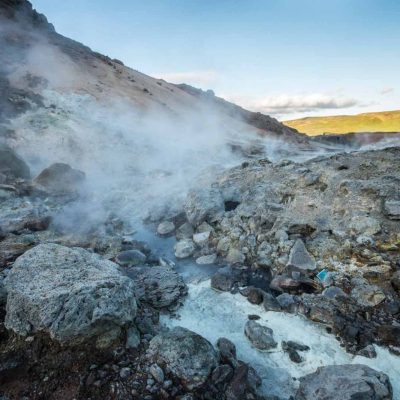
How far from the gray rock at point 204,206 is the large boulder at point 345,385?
199 inches

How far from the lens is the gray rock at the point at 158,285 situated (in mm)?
5391

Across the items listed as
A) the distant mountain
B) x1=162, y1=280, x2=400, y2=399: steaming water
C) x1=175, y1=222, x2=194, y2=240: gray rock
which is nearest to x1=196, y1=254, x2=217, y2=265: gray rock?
x1=162, y1=280, x2=400, y2=399: steaming water

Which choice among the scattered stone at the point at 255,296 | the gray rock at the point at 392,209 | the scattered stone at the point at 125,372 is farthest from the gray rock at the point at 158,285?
the gray rock at the point at 392,209

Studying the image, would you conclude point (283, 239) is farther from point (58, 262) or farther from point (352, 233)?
point (58, 262)

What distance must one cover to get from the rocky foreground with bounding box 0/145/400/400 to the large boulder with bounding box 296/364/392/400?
17 mm

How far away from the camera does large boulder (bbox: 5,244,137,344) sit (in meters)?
3.72

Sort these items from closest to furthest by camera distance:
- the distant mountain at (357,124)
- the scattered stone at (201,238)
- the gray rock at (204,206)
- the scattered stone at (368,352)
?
1. the scattered stone at (368,352)
2. the scattered stone at (201,238)
3. the gray rock at (204,206)
4. the distant mountain at (357,124)

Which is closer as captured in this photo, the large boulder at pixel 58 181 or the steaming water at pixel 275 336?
the steaming water at pixel 275 336

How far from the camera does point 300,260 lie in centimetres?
633

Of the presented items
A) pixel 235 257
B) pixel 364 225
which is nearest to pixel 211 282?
pixel 235 257

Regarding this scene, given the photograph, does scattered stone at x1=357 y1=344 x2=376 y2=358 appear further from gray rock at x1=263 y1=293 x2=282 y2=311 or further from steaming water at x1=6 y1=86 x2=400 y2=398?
gray rock at x1=263 y1=293 x2=282 y2=311

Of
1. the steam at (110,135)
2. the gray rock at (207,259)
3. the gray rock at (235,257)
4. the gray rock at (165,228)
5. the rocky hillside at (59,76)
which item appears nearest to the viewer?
the gray rock at (235,257)

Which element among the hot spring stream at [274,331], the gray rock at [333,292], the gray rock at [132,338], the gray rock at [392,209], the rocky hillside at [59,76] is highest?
the rocky hillside at [59,76]

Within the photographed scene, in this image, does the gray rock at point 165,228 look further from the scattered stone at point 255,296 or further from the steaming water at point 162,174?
the scattered stone at point 255,296
